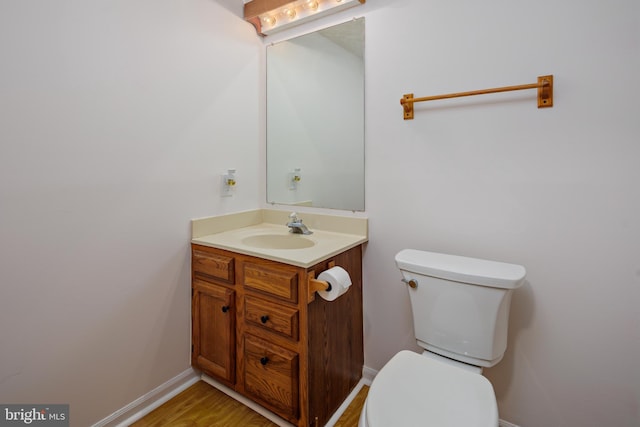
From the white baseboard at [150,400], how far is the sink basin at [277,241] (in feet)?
2.59

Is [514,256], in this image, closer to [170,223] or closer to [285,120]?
[285,120]

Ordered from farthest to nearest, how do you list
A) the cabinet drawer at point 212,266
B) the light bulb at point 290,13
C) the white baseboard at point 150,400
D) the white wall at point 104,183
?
the light bulb at point 290,13, the cabinet drawer at point 212,266, the white baseboard at point 150,400, the white wall at point 104,183

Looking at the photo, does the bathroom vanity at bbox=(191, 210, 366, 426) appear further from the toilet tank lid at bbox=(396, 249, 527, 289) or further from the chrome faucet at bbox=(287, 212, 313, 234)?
the toilet tank lid at bbox=(396, 249, 527, 289)

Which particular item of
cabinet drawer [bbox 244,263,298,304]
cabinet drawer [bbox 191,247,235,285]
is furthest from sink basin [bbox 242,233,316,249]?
cabinet drawer [bbox 244,263,298,304]

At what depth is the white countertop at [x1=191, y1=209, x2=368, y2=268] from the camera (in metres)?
1.42

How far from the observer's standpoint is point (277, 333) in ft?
4.64

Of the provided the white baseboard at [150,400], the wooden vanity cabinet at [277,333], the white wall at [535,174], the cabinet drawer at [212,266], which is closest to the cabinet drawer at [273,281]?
the wooden vanity cabinet at [277,333]

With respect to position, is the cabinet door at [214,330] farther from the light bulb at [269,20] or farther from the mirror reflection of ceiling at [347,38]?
the light bulb at [269,20]

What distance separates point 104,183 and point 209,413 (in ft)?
3.91

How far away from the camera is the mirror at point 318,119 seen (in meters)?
1.76

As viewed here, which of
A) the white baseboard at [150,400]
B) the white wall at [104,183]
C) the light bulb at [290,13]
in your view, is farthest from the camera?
the light bulb at [290,13]

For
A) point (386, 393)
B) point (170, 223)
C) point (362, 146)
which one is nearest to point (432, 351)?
point (386, 393)

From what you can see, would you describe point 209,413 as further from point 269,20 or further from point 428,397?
point 269,20

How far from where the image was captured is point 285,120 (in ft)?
6.80
